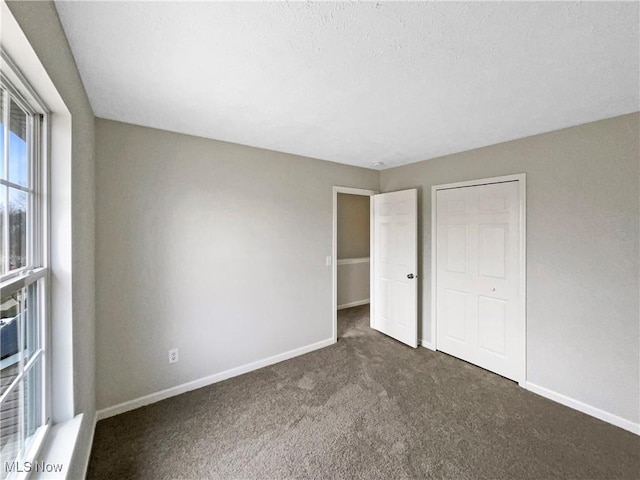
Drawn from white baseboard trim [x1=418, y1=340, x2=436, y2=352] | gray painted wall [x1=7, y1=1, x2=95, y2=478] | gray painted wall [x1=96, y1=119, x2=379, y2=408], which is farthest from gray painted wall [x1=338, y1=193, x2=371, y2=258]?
gray painted wall [x1=7, y1=1, x2=95, y2=478]

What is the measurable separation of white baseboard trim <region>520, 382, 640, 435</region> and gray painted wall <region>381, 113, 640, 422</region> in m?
0.03

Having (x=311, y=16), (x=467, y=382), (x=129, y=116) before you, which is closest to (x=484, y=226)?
(x=467, y=382)

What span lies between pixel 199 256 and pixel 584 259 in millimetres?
3236

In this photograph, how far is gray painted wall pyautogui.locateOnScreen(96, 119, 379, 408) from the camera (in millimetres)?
2131

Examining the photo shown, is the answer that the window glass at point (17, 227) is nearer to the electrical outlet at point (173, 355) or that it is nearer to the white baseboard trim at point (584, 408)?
the electrical outlet at point (173, 355)

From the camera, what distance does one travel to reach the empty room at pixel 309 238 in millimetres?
1147

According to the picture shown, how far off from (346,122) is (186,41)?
1.25 meters

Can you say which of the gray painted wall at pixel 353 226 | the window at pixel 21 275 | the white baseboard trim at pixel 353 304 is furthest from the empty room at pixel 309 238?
the gray painted wall at pixel 353 226

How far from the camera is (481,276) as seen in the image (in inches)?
112

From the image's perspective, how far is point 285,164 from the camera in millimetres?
3020

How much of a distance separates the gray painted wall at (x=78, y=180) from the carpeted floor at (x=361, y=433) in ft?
1.43

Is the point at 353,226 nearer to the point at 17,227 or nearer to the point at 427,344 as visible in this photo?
the point at 427,344

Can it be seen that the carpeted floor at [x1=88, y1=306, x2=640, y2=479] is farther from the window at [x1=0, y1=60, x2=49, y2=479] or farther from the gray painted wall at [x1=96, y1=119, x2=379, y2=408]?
the window at [x1=0, y1=60, x2=49, y2=479]

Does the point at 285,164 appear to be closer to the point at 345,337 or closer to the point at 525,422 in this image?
the point at 345,337
